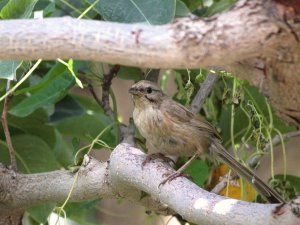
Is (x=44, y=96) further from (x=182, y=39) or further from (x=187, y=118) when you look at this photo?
(x=182, y=39)

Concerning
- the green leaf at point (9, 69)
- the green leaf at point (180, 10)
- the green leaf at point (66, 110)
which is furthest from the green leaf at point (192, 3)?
the green leaf at point (9, 69)

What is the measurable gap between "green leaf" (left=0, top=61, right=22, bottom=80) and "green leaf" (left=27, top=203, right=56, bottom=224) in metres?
0.88

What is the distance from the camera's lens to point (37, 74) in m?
3.13

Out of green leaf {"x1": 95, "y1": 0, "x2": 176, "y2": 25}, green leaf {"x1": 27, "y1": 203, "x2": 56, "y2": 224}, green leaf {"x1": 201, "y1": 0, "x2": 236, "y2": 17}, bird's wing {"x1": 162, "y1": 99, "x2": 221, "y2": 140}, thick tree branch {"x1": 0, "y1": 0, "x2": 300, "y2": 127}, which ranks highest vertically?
thick tree branch {"x1": 0, "y1": 0, "x2": 300, "y2": 127}

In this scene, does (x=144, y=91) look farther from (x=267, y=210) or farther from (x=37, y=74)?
(x=267, y=210)

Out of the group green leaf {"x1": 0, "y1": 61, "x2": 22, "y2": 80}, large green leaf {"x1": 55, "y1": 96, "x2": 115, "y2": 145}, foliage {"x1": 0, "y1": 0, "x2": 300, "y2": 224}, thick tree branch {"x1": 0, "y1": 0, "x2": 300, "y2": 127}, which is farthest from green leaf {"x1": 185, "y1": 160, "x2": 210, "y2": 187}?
thick tree branch {"x1": 0, "y1": 0, "x2": 300, "y2": 127}

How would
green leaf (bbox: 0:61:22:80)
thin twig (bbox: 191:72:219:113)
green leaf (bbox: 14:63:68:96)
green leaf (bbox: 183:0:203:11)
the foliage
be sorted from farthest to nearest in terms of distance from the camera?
green leaf (bbox: 183:0:203:11) < thin twig (bbox: 191:72:219:113) < green leaf (bbox: 14:63:68:96) < the foliage < green leaf (bbox: 0:61:22:80)

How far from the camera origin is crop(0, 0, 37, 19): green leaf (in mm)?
2367

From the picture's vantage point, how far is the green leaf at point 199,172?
281 cm

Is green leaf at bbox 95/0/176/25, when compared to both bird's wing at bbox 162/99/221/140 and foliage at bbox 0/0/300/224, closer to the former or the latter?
foliage at bbox 0/0/300/224

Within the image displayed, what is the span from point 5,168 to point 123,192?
50 centimetres

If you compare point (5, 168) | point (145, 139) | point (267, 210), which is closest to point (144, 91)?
point (145, 139)

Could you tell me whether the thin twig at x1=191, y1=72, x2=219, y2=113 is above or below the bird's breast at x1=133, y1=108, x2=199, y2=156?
above

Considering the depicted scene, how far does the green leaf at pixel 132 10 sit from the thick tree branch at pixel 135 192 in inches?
16.2
